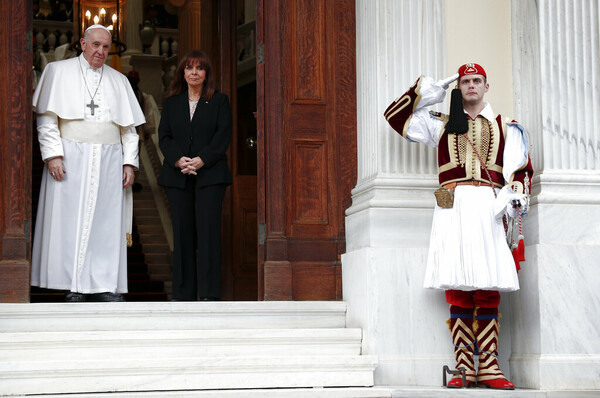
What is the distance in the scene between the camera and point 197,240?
759 centimetres

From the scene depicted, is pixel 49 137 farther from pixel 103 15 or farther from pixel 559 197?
pixel 103 15

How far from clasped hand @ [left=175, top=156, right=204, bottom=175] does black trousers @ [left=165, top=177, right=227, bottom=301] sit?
0.15 meters

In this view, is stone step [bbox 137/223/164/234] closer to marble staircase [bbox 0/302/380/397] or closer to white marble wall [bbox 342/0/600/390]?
white marble wall [bbox 342/0/600/390]

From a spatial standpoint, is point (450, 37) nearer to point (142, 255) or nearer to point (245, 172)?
point (245, 172)

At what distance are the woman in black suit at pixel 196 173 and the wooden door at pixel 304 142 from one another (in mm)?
309

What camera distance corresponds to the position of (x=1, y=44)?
7.21m

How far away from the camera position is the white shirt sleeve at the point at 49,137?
23.5ft

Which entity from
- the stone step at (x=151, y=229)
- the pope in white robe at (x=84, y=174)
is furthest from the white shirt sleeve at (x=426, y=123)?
the stone step at (x=151, y=229)

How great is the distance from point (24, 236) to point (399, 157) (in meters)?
2.57

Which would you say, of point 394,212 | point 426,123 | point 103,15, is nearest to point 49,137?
point 394,212

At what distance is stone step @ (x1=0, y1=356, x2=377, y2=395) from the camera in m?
5.85

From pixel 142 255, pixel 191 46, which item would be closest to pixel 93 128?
pixel 142 255

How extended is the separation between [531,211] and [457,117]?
82 centimetres

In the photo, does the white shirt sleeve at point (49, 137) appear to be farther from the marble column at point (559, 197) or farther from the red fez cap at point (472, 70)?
the marble column at point (559, 197)
